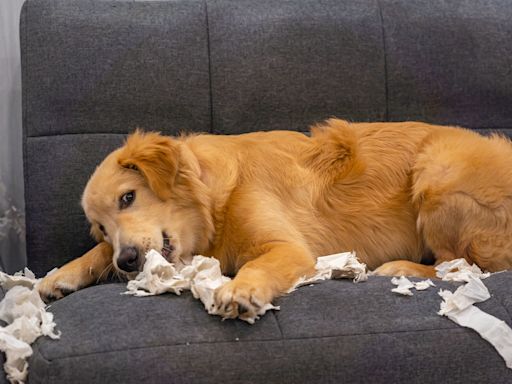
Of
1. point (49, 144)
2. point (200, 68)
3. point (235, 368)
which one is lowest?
point (235, 368)

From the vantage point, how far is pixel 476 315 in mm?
1894

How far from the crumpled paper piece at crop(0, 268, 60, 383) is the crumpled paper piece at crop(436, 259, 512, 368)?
105cm

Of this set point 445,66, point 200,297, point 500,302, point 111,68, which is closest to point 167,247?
point 200,297

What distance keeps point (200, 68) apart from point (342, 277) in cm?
116

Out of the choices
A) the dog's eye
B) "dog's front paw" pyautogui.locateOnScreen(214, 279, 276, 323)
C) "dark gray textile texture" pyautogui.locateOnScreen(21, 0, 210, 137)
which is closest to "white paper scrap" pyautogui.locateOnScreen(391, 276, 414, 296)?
"dog's front paw" pyautogui.locateOnScreen(214, 279, 276, 323)

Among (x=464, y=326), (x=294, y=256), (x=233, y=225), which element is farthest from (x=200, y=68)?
(x=464, y=326)

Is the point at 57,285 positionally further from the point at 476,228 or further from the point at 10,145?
the point at 476,228

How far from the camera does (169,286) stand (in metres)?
1.93

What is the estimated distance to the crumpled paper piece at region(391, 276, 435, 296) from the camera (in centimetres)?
197

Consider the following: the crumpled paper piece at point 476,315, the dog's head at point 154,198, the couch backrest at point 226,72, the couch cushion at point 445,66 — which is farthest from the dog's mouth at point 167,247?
the couch cushion at point 445,66

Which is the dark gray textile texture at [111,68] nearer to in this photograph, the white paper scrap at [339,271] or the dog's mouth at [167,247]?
the dog's mouth at [167,247]

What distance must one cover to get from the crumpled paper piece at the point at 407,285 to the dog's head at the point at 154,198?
2.19ft

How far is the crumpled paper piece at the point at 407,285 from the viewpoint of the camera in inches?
77.4

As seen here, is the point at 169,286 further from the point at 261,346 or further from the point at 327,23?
the point at 327,23
